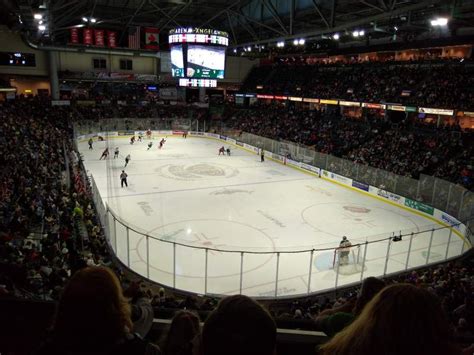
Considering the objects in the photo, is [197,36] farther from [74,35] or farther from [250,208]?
[74,35]

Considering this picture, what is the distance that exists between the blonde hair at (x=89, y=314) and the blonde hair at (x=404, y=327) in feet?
3.33

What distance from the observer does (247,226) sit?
17969mm

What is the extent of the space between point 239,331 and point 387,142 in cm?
2977

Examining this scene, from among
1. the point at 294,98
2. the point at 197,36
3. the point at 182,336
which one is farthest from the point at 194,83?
the point at 182,336

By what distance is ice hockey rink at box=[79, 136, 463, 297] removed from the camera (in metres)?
12.9

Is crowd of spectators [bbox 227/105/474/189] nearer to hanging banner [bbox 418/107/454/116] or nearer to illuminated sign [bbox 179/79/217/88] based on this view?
hanging banner [bbox 418/107/454/116]

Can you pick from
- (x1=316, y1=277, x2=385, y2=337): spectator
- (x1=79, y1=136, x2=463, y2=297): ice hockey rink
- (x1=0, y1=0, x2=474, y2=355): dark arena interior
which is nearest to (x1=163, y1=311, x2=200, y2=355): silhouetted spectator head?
(x1=0, y1=0, x2=474, y2=355): dark arena interior

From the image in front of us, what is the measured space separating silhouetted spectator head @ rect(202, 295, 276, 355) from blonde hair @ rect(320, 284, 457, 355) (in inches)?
12.2

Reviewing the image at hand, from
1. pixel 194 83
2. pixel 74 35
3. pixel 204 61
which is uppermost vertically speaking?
pixel 74 35

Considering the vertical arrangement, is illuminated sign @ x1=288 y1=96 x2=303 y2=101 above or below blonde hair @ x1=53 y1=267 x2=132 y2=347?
above

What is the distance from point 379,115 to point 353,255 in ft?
101

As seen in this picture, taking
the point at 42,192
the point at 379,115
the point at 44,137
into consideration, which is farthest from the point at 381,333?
the point at 379,115

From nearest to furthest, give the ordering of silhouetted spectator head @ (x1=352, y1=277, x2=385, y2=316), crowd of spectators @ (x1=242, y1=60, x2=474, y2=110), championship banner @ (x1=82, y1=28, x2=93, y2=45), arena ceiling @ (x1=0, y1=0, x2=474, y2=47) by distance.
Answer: silhouetted spectator head @ (x1=352, y1=277, x2=385, y2=316) → arena ceiling @ (x1=0, y1=0, x2=474, y2=47) → crowd of spectators @ (x1=242, y1=60, x2=474, y2=110) → championship banner @ (x1=82, y1=28, x2=93, y2=45)

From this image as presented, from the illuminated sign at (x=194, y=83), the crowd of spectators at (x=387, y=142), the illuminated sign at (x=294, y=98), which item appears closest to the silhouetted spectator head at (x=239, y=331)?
the crowd of spectators at (x=387, y=142)
